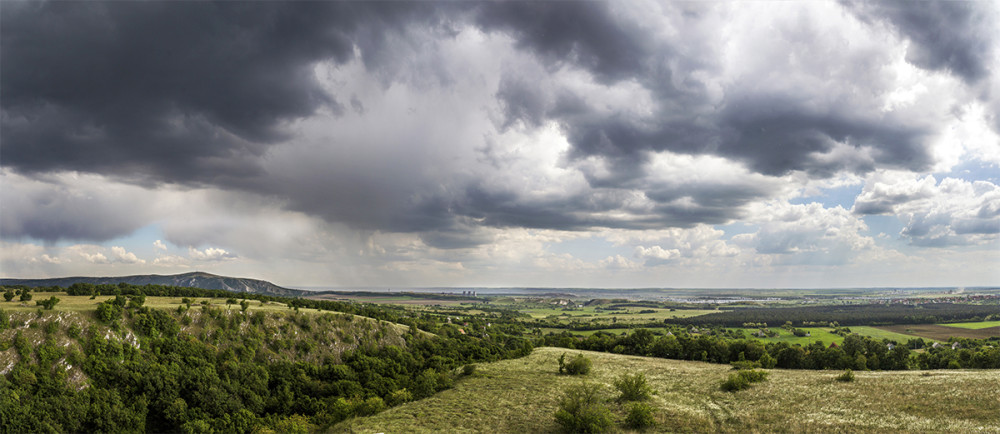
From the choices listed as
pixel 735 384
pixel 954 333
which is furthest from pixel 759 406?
pixel 954 333

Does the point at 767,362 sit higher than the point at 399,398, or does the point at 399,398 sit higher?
the point at 767,362

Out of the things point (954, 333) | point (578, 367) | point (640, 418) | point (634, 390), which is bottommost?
point (954, 333)

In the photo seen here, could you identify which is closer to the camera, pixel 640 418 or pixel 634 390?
pixel 640 418

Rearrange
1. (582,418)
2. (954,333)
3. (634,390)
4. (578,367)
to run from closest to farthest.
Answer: (582,418) → (634,390) → (578,367) → (954,333)

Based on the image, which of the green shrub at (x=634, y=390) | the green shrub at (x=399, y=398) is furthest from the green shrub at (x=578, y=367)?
the green shrub at (x=399, y=398)

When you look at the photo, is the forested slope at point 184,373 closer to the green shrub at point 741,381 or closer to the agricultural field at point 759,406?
the agricultural field at point 759,406

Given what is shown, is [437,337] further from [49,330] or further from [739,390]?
[739,390]

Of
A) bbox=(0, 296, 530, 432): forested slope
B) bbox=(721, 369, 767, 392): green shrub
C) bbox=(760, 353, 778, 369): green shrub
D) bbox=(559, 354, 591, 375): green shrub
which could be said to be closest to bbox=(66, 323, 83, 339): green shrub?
bbox=(0, 296, 530, 432): forested slope

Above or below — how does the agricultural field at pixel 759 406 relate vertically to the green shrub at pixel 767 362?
above

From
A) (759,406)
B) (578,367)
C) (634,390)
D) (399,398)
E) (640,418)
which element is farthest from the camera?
(578,367)

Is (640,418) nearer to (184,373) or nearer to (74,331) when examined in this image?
(184,373)
